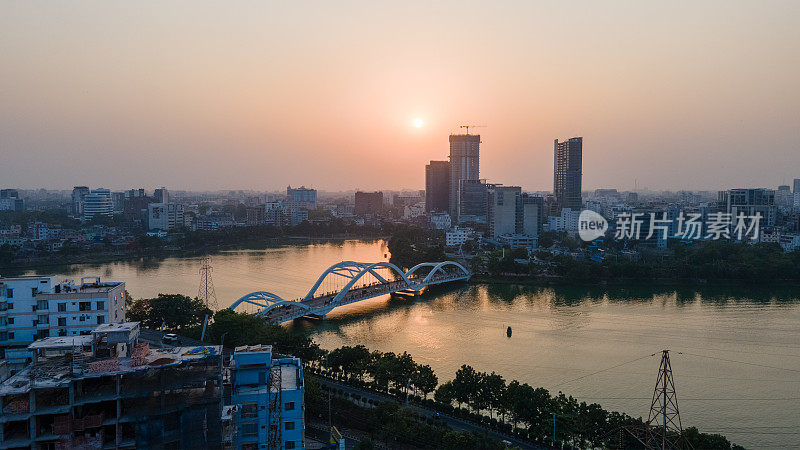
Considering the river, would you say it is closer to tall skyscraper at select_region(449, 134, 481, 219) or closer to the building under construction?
the building under construction

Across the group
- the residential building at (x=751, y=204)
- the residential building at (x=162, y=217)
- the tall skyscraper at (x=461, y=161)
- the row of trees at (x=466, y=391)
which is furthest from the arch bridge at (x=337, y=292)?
the tall skyscraper at (x=461, y=161)

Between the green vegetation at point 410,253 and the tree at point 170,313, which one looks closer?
the tree at point 170,313

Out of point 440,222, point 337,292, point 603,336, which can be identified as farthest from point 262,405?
point 440,222

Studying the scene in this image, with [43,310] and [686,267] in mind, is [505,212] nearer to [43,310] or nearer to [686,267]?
[686,267]

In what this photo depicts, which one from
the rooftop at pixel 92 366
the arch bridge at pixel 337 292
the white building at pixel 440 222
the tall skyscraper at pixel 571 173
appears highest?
the tall skyscraper at pixel 571 173

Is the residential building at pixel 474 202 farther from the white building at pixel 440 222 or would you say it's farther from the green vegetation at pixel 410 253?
the green vegetation at pixel 410 253

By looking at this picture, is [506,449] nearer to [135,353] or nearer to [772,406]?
[135,353]

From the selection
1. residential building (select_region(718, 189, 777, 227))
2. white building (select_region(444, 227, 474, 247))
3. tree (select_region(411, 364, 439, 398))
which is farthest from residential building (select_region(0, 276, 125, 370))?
residential building (select_region(718, 189, 777, 227))
